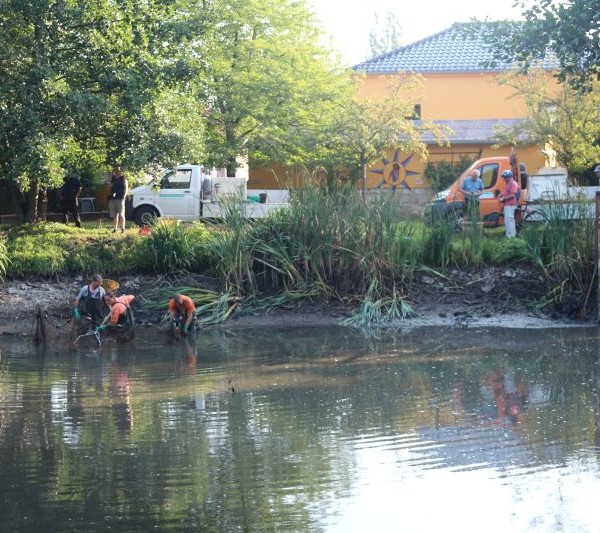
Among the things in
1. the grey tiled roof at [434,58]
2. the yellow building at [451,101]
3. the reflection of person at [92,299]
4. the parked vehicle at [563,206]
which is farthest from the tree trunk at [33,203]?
the grey tiled roof at [434,58]

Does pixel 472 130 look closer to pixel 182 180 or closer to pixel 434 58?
pixel 434 58

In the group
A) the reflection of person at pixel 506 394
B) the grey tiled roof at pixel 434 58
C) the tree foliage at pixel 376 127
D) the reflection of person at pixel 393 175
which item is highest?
the grey tiled roof at pixel 434 58

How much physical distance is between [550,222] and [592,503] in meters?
13.3

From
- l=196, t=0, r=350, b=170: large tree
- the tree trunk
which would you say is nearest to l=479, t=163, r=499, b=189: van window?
l=196, t=0, r=350, b=170: large tree

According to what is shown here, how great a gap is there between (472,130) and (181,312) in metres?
21.9

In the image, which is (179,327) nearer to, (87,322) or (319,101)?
(87,322)

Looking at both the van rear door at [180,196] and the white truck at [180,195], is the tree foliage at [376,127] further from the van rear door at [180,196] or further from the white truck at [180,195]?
the van rear door at [180,196]

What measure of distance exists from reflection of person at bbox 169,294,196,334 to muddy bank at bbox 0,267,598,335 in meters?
1.47

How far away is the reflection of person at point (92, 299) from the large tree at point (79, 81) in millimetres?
3344

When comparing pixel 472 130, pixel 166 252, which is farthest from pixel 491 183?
pixel 472 130

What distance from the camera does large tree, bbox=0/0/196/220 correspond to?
2203cm

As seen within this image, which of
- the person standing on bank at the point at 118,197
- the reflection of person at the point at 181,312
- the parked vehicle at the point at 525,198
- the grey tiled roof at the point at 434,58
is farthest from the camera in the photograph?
the grey tiled roof at the point at 434,58

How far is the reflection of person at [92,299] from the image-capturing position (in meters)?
19.7

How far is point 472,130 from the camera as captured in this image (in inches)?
1561
